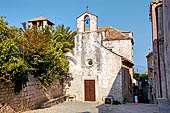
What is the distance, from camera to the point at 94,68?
1555 centimetres

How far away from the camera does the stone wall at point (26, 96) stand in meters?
8.76

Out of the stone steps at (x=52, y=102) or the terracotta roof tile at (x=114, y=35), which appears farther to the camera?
the terracotta roof tile at (x=114, y=35)

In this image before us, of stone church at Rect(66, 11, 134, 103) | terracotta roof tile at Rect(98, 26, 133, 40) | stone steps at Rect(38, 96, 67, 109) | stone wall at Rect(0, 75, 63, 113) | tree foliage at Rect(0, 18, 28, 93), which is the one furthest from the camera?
terracotta roof tile at Rect(98, 26, 133, 40)

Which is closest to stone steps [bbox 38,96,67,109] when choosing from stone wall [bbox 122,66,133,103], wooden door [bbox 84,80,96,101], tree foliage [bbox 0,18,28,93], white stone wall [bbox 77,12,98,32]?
wooden door [bbox 84,80,96,101]

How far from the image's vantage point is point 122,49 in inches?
827

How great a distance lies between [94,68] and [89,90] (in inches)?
82.5

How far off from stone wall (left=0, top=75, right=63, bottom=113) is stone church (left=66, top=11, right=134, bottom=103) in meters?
2.49

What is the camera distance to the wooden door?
1534 centimetres

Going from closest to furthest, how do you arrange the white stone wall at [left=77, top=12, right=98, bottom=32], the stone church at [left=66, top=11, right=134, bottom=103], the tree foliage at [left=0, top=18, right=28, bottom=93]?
the tree foliage at [left=0, top=18, right=28, bottom=93], the stone church at [left=66, top=11, right=134, bottom=103], the white stone wall at [left=77, top=12, right=98, bottom=32]

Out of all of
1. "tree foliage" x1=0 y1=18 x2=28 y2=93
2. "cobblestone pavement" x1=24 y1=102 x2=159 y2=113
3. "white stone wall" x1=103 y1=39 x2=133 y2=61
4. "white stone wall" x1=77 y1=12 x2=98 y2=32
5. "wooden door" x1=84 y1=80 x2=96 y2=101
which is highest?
"white stone wall" x1=77 y1=12 x2=98 y2=32

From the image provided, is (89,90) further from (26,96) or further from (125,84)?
(26,96)

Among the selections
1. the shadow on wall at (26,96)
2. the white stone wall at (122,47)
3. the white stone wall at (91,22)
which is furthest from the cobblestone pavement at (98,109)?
the white stone wall at (122,47)

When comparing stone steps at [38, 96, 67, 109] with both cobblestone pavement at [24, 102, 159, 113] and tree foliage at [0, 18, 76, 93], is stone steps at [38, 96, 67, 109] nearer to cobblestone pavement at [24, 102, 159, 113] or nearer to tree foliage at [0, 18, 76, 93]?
cobblestone pavement at [24, 102, 159, 113]

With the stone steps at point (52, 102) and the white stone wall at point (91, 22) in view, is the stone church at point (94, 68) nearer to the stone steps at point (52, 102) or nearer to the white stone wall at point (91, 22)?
the white stone wall at point (91, 22)
